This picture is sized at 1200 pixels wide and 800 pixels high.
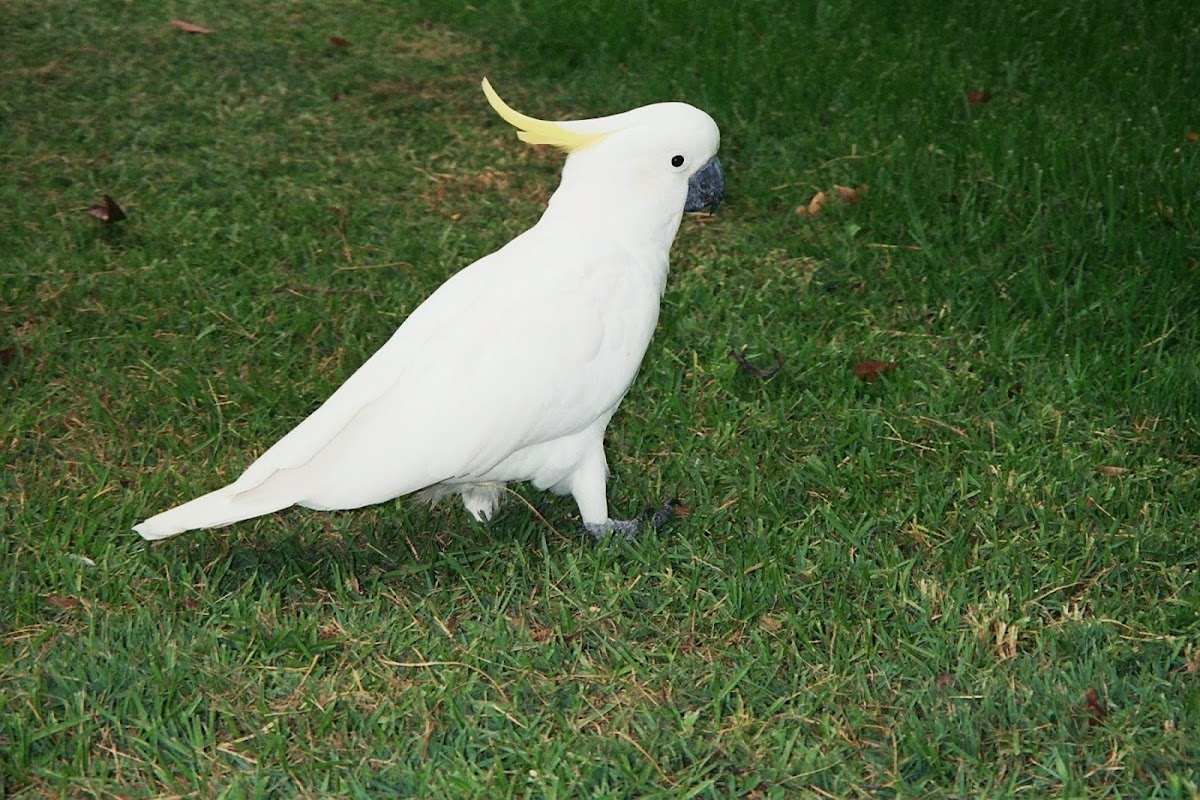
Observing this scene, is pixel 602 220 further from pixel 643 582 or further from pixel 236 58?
pixel 236 58

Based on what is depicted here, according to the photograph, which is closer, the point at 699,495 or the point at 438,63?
the point at 699,495

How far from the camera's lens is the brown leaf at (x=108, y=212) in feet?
12.9

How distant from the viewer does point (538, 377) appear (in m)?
2.46

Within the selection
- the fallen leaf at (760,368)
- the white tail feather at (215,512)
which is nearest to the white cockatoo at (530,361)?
the white tail feather at (215,512)

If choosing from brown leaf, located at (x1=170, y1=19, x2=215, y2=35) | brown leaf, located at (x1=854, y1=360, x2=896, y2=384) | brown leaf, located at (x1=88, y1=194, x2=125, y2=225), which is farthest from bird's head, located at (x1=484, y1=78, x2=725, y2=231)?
brown leaf, located at (x1=170, y1=19, x2=215, y2=35)

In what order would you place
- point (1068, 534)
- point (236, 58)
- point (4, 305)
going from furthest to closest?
point (236, 58) < point (4, 305) < point (1068, 534)

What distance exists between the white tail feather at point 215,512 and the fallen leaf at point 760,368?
1351 mm

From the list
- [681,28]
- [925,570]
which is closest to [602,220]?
[925,570]

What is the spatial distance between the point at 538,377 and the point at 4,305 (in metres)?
1.81

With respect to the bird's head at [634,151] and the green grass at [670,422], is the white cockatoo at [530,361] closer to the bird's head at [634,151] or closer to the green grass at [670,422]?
the bird's head at [634,151]

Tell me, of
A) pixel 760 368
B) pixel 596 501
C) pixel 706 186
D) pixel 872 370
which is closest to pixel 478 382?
pixel 596 501

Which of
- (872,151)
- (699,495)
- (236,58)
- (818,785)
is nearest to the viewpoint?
(818,785)

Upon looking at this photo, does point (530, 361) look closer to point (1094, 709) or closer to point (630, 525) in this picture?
point (630, 525)

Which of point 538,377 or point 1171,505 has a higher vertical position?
point 538,377
